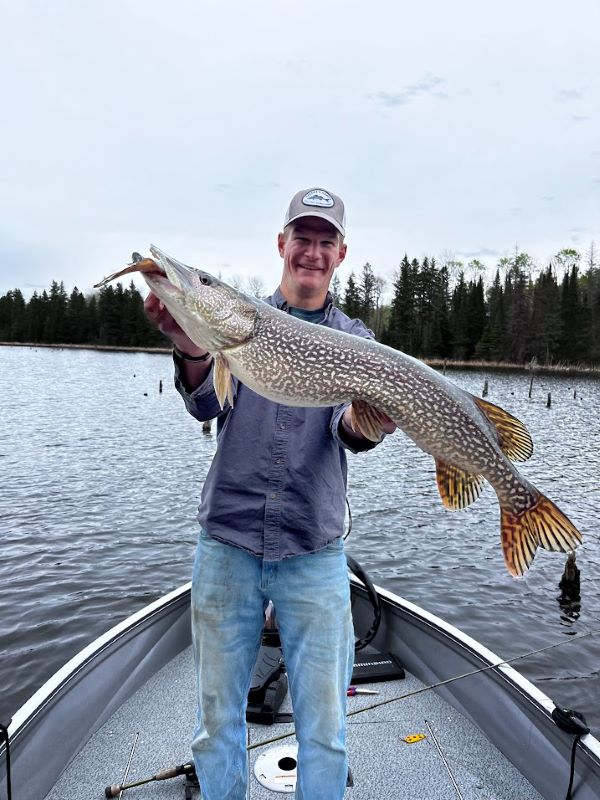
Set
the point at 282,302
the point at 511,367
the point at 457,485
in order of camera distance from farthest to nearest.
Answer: the point at 511,367 < the point at 282,302 < the point at 457,485

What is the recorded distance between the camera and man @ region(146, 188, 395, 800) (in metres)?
2.51

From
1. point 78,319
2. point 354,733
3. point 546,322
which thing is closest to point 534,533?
point 354,733

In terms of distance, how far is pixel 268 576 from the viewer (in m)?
2.59

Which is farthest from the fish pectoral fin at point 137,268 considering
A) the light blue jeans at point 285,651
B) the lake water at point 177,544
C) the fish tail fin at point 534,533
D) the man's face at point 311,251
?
the lake water at point 177,544

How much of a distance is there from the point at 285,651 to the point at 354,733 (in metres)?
1.99

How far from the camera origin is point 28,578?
8.93 m

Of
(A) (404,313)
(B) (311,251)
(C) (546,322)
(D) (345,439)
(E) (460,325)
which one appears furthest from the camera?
(A) (404,313)

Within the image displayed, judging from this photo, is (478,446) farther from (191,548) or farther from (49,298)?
(49,298)

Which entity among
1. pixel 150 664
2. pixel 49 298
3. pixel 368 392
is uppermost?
pixel 49 298

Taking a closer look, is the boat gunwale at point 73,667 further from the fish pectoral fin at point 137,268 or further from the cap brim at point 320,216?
the cap brim at point 320,216

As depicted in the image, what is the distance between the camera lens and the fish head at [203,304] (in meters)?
2.53

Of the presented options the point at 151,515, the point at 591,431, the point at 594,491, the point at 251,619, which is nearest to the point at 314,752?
the point at 251,619

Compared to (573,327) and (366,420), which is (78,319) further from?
(366,420)

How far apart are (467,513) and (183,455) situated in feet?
28.0
